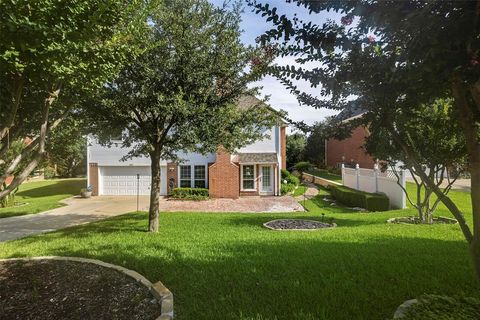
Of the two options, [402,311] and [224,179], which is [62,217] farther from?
[402,311]

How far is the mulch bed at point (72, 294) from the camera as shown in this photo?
3863 millimetres

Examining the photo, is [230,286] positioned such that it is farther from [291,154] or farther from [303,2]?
[291,154]

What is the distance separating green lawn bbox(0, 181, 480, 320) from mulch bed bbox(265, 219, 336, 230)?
181 centimetres

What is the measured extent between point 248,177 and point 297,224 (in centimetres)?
1179

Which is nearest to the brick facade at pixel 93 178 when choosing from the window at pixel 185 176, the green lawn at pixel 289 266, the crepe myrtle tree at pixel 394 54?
the window at pixel 185 176

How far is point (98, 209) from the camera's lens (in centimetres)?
1647

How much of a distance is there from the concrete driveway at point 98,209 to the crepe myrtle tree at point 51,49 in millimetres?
7307

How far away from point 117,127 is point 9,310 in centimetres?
571

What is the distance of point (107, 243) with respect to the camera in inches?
296

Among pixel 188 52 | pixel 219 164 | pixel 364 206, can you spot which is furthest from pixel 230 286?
pixel 219 164

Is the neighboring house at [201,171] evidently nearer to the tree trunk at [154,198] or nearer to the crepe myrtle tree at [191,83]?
the tree trunk at [154,198]

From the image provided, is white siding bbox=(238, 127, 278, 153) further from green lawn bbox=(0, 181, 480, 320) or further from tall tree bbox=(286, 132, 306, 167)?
tall tree bbox=(286, 132, 306, 167)

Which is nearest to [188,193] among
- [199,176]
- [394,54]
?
[199,176]

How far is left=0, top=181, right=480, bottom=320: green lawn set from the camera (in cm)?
382
